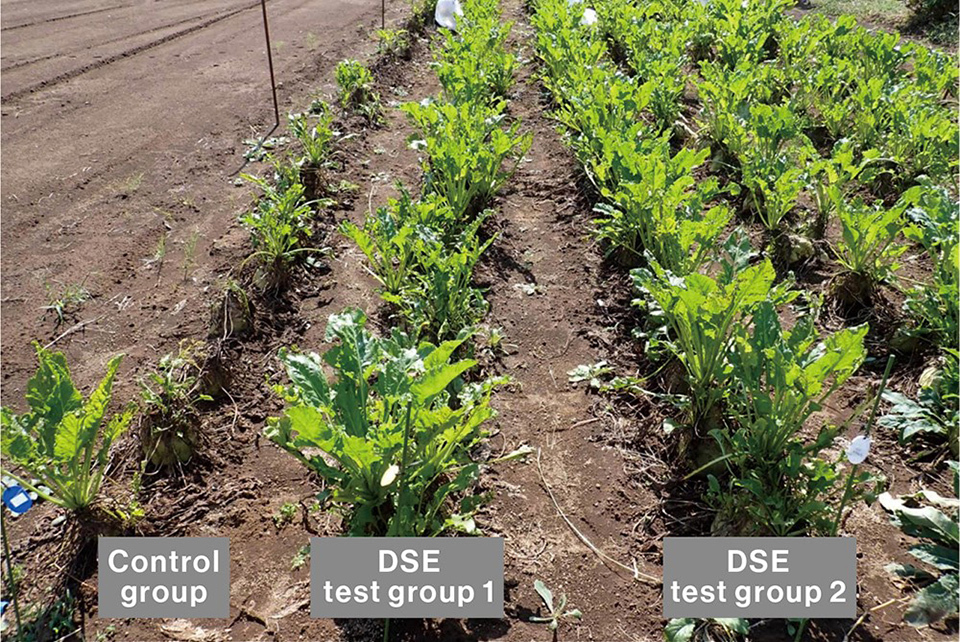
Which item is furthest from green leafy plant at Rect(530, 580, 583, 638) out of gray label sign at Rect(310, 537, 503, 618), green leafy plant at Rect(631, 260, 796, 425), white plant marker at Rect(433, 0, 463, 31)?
white plant marker at Rect(433, 0, 463, 31)

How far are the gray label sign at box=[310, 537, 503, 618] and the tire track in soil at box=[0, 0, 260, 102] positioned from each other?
6878 millimetres

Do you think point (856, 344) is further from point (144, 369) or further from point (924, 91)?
point (924, 91)

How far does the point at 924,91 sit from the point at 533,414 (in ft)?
14.3

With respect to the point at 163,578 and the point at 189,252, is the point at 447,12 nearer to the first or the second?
the point at 189,252

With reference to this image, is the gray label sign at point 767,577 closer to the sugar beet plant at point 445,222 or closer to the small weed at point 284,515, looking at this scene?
the sugar beet plant at point 445,222

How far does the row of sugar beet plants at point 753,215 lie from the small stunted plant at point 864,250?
0.04 ft

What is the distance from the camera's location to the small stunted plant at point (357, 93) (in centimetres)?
614

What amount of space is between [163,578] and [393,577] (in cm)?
79

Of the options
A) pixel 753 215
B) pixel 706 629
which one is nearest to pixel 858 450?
pixel 706 629

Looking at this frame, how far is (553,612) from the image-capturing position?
2.25 meters

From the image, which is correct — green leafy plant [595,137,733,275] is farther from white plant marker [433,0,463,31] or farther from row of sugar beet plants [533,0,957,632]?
white plant marker [433,0,463,31]

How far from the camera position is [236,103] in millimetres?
6688

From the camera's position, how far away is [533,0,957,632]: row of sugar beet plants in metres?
2.39

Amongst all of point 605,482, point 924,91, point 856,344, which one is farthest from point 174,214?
point 924,91
